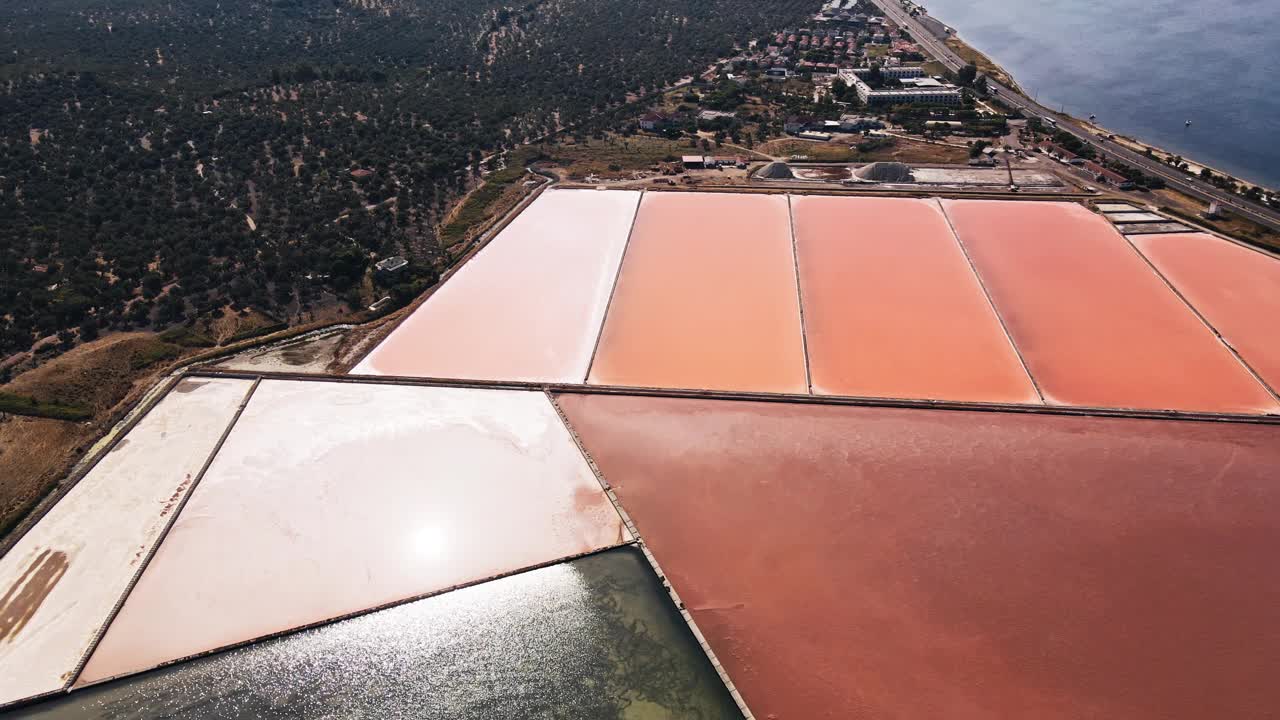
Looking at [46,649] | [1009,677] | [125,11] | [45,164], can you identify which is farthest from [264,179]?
[125,11]

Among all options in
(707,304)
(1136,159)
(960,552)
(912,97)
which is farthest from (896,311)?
(912,97)

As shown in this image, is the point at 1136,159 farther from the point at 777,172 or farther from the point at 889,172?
the point at 777,172

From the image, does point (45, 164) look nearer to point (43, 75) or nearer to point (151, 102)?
point (151, 102)

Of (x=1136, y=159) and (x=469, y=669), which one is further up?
(x=1136, y=159)

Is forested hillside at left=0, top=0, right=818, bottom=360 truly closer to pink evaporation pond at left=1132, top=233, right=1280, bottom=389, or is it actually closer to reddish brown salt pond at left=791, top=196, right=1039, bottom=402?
reddish brown salt pond at left=791, top=196, right=1039, bottom=402

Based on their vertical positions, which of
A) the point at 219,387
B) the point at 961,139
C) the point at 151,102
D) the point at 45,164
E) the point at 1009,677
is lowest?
the point at 1009,677

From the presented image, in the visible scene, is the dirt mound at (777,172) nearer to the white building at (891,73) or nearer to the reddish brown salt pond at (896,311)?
the reddish brown salt pond at (896,311)
